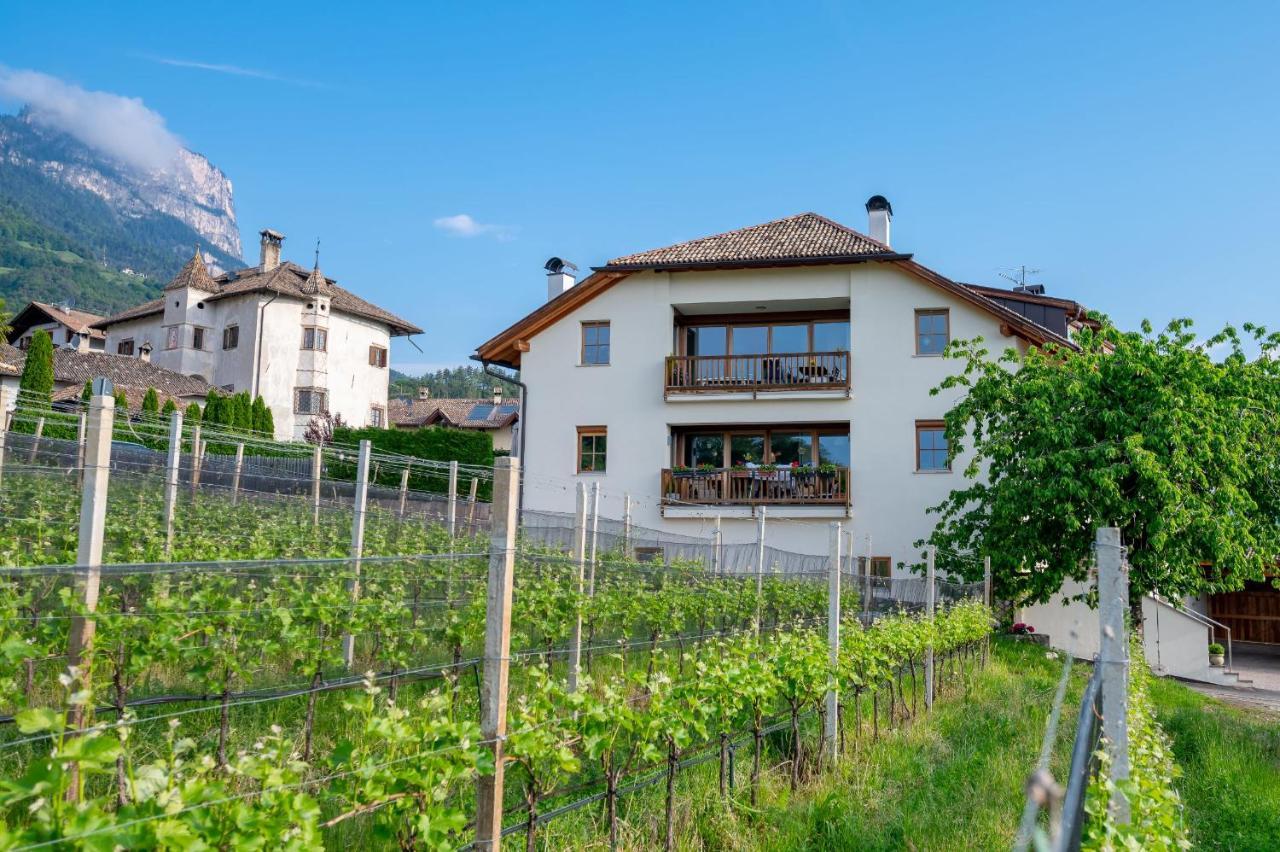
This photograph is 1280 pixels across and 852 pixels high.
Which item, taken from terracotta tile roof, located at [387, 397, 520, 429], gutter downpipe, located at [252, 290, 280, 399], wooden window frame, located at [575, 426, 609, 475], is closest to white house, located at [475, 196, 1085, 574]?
wooden window frame, located at [575, 426, 609, 475]

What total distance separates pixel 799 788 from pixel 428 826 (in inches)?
159

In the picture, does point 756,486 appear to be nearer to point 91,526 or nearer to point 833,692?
point 833,692

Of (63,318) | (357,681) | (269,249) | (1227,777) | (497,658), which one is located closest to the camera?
(497,658)

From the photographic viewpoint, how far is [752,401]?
23312mm

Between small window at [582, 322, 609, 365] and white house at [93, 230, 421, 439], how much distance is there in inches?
820

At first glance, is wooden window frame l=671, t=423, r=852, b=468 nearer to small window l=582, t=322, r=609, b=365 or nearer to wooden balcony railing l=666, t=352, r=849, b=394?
wooden balcony railing l=666, t=352, r=849, b=394

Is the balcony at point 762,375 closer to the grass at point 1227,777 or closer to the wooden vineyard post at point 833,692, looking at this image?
the grass at point 1227,777

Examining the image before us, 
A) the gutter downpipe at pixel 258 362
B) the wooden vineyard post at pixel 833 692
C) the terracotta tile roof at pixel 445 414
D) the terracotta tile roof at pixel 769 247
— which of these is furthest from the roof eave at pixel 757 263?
the terracotta tile roof at pixel 445 414

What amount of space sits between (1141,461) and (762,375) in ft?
31.4

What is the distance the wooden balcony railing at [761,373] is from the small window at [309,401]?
2283 centimetres

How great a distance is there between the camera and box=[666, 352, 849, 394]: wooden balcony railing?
23109 mm

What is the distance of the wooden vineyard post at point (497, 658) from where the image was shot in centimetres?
398

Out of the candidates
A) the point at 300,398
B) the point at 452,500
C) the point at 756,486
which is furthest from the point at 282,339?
the point at 452,500

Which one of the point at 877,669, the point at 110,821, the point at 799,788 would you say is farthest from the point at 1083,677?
the point at 110,821
